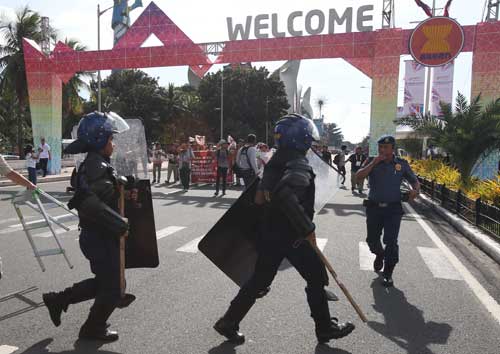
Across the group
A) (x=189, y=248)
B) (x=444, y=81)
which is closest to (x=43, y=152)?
(x=189, y=248)

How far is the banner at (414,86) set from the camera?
1008 inches

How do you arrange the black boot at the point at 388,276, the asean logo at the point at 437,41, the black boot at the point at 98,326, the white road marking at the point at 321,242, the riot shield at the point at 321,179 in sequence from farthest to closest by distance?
1. the asean logo at the point at 437,41
2. the white road marking at the point at 321,242
3. the black boot at the point at 388,276
4. the riot shield at the point at 321,179
5. the black boot at the point at 98,326

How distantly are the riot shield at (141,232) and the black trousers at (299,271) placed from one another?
827 millimetres

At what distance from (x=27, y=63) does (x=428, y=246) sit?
19.3m

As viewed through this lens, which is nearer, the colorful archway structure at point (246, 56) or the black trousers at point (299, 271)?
the black trousers at point (299, 271)

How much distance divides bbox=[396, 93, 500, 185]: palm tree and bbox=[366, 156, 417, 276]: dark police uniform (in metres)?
8.21

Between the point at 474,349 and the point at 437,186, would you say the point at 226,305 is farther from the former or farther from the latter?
the point at 437,186

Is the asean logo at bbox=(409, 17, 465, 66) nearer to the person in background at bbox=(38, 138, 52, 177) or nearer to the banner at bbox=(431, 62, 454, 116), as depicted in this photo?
the banner at bbox=(431, 62, 454, 116)

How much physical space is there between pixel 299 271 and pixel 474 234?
5.35 meters

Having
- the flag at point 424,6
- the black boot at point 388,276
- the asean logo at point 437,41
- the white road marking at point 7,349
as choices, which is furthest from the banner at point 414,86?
the white road marking at point 7,349

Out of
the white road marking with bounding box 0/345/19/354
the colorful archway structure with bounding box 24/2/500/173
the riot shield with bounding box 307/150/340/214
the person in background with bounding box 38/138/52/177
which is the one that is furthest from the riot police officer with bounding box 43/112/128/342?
the person in background with bounding box 38/138/52/177

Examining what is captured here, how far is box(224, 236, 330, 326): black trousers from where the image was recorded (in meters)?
3.31

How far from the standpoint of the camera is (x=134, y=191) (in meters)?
3.66

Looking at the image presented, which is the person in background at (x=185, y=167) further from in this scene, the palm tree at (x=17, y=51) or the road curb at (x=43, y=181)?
the palm tree at (x=17, y=51)
